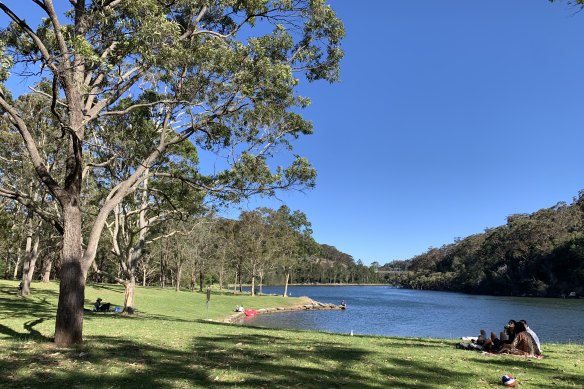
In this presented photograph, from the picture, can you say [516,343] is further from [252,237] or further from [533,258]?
[533,258]

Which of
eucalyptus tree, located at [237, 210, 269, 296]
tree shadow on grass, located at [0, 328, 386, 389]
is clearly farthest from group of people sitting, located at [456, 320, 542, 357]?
eucalyptus tree, located at [237, 210, 269, 296]

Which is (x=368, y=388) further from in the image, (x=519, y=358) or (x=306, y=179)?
(x=306, y=179)

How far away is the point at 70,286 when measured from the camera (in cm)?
941

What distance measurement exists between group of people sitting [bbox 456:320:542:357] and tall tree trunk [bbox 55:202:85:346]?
990 cm

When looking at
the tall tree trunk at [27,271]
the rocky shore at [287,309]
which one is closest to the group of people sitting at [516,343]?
the tall tree trunk at [27,271]

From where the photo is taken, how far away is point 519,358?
10.4 m

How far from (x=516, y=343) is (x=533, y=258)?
10397 cm

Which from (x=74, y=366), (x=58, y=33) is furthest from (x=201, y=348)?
(x=58, y=33)

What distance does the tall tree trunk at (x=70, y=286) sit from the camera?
927cm

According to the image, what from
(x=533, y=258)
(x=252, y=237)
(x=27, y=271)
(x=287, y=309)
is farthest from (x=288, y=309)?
(x=533, y=258)

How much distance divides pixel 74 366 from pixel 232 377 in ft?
8.62

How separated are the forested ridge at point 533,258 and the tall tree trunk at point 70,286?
99.5 meters

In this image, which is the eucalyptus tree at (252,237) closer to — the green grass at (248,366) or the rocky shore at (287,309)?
the rocky shore at (287,309)

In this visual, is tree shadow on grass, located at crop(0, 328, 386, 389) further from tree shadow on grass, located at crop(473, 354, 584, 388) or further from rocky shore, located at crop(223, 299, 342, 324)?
rocky shore, located at crop(223, 299, 342, 324)
